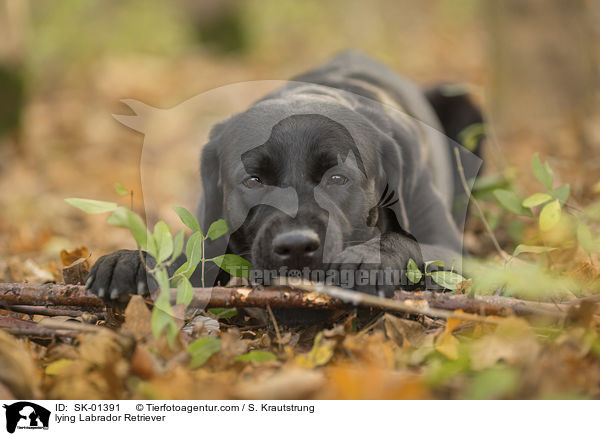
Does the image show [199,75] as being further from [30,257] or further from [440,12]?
[440,12]

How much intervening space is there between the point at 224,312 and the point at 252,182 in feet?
2.00

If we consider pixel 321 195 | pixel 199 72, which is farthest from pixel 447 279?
pixel 199 72

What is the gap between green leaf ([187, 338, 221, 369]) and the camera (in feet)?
6.24

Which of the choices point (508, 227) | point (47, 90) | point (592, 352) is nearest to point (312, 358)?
point (592, 352)

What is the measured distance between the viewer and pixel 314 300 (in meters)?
2.05

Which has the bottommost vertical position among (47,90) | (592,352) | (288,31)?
(592,352)

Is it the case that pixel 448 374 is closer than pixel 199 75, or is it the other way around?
pixel 448 374

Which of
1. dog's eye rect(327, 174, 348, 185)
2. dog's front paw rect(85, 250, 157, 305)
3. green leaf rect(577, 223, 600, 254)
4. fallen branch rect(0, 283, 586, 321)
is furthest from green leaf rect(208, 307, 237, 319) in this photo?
green leaf rect(577, 223, 600, 254)

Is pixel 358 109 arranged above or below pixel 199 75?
below

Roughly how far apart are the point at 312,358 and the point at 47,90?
8649 millimetres

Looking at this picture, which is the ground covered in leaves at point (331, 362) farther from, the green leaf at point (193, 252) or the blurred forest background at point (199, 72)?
the blurred forest background at point (199, 72)

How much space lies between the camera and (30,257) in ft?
11.8

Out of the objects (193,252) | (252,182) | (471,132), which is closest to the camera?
(193,252)

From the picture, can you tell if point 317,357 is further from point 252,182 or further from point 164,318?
point 252,182
